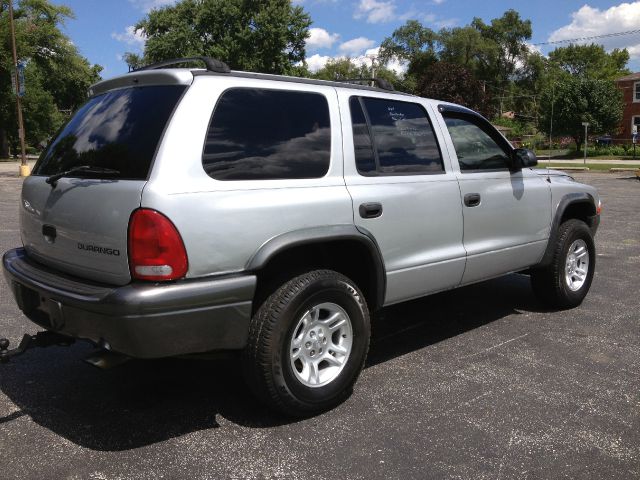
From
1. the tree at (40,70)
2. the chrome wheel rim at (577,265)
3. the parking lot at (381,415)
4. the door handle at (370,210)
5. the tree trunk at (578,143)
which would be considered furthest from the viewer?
the tree trunk at (578,143)

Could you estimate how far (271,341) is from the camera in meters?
3.06

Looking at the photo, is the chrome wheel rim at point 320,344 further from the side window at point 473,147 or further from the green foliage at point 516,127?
the green foliage at point 516,127

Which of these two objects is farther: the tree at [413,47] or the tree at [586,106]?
the tree at [413,47]

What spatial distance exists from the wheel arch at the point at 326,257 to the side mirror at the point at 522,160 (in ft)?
5.87

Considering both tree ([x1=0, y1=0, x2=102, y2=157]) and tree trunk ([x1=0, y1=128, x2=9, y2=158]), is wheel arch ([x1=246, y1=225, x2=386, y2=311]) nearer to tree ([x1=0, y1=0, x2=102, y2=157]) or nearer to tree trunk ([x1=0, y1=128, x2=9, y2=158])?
tree ([x1=0, y1=0, x2=102, y2=157])

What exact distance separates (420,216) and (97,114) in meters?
2.03

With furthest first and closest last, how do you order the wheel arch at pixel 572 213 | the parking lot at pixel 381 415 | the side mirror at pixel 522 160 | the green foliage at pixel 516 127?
the green foliage at pixel 516 127 < the wheel arch at pixel 572 213 < the side mirror at pixel 522 160 < the parking lot at pixel 381 415

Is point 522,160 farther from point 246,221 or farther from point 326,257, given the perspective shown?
point 246,221

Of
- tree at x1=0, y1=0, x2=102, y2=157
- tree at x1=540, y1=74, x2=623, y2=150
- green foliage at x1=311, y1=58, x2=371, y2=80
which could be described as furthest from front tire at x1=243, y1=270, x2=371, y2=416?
green foliage at x1=311, y1=58, x2=371, y2=80

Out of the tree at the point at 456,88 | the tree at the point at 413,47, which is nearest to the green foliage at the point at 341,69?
the tree at the point at 413,47

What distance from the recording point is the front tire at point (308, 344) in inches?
121

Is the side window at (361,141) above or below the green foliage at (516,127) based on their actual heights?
below

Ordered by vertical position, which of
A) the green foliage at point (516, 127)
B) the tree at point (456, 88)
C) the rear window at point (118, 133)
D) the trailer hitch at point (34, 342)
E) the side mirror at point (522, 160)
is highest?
the tree at point (456, 88)

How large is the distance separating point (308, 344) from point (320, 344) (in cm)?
9
